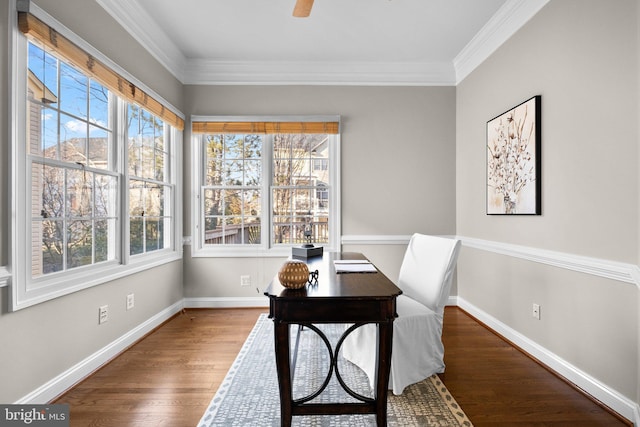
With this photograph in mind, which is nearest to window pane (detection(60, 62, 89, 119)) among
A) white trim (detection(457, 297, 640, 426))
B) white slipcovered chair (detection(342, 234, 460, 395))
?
white slipcovered chair (detection(342, 234, 460, 395))

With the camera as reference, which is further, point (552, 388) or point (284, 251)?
point (284, 251)

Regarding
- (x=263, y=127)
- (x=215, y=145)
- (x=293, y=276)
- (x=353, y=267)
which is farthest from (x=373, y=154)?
(x=293, y=276)

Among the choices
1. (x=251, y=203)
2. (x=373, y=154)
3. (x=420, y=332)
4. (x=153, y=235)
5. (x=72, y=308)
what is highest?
(x=373, y=154)

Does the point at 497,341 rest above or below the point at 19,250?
below

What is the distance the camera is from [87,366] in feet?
7.47

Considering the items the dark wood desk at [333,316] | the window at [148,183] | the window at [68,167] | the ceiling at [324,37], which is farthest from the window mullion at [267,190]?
the dark wood desk at [333,316]

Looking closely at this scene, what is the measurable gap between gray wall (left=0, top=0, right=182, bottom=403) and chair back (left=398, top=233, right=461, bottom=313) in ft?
7.41

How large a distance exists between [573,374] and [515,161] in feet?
5.16

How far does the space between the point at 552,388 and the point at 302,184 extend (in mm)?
2855

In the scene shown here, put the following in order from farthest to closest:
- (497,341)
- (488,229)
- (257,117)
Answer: (257,117)
(488,229)
(497,341)

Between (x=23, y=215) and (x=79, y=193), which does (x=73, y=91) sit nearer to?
(x=79, y=193)

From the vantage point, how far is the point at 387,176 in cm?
386

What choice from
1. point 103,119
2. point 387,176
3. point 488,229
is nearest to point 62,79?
point 103,119

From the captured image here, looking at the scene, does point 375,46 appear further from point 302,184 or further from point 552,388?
point 552,388
